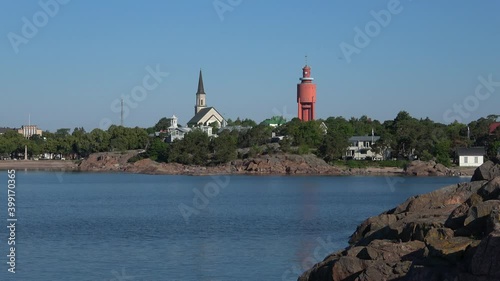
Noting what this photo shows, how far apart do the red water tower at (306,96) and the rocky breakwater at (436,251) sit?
91.8 meters

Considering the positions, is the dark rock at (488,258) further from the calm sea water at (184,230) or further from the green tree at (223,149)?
the green tree at (223,149)

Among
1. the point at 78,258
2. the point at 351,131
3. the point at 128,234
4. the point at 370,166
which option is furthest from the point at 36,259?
the point at 351,131

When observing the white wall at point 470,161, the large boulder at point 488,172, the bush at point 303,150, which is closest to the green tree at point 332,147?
the bush at point 303,150

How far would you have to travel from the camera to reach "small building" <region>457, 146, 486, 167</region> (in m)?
84.9

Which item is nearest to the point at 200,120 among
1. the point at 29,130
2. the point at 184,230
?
the point at 29,130

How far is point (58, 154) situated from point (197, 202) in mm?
79534

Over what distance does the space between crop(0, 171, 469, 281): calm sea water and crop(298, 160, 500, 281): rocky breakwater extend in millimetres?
4070

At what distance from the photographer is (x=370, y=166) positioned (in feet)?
288

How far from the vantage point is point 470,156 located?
85.7 meters

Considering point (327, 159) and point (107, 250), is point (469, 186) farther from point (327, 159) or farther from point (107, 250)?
point (327, 159)

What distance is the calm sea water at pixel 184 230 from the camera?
76.7 ft

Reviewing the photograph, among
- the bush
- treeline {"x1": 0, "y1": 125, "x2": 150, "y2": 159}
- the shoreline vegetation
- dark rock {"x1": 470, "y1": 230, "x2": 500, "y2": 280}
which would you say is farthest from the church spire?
dark rock {"x1": 470, "y1": 230, "x2": 500, "y2": 280}

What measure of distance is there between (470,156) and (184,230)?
57972mm

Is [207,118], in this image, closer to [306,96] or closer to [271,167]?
[306,96]
